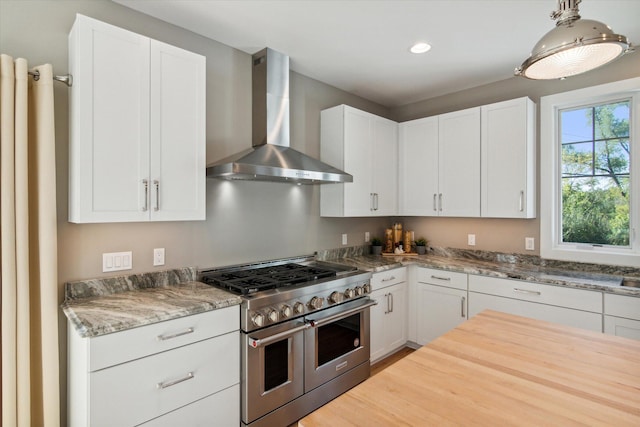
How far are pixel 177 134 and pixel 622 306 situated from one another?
3090 mm

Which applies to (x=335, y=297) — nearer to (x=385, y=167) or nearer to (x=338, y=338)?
(x=338, y=338)

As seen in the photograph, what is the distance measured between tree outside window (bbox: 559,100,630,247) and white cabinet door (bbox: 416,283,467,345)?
1.12 meters

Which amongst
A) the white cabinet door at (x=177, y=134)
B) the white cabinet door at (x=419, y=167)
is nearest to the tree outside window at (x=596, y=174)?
the white cabinet door at (x=419, y=167)

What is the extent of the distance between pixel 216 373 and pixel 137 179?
3.87ft

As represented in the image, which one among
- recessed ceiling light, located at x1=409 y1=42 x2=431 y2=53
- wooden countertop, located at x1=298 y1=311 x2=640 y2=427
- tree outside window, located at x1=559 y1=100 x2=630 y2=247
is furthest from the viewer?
tree outside window, located at x1=559 y1=100 x2=630 y2=247

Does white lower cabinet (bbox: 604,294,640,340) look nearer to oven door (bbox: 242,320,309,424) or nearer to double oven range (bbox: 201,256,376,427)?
double oven range (bbox: 201,256,376,427)

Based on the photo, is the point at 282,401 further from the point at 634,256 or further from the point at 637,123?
the point at 637,123

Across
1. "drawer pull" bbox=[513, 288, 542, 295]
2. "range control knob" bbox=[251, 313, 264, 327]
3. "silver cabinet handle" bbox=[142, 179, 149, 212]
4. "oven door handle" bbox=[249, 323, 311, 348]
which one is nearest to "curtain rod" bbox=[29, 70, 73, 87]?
"silver cabinet handle" bbox=[142, 179, 149, 212]

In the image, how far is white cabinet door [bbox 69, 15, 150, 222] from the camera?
5.64 ft

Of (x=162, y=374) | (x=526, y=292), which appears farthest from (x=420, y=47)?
(x=162, y=374)

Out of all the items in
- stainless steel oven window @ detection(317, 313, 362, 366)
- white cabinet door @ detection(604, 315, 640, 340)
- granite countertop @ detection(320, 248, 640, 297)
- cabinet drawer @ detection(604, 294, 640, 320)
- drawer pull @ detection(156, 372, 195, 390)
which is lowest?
stainless steel oven window @ detection(317, 313, 362, 366)

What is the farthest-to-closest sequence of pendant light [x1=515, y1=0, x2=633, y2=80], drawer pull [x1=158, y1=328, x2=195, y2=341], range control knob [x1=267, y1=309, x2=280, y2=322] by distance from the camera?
range control knob [x1=267, y1=309, x2=280, y2=322], drawer pull [x1=158, y1=328, x2=195, y2=341], pendant light [x1=515, y1=0, x2=633, y2=80]

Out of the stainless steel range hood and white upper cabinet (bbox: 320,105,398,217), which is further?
white upper cabinet (bbox: 320,105,398,217)

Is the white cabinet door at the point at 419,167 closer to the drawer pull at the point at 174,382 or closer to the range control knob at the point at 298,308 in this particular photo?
the range control knob at the point at 298,308
